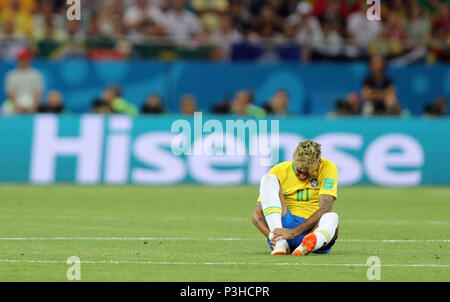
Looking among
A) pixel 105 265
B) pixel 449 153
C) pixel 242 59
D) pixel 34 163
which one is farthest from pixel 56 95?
pixel 105 265

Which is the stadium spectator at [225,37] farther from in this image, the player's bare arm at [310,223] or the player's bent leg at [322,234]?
the player's bent leg at [322,234]

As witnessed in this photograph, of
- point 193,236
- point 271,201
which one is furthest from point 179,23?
point 271,201

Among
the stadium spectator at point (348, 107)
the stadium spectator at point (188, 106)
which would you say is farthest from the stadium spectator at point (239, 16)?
the stadium spectator at point (348, 107)

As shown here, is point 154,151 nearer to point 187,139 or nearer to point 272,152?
point 187,139

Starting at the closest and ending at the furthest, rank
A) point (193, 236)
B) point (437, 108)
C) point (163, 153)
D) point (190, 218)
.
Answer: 1. point (193, 236)
2. point (190, 218)
3. point (163, 153)
4. point (437, 108)

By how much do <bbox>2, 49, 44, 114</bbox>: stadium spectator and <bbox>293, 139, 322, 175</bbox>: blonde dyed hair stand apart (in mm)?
13516

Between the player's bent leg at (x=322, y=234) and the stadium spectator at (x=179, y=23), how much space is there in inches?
588

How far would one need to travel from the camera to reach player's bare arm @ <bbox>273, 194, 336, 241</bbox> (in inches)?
451

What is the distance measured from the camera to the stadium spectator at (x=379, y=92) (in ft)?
79.4

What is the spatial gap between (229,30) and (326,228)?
49.7ft

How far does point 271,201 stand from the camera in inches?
Answer: 448

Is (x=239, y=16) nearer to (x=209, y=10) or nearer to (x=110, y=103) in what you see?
(x=209, y=10)

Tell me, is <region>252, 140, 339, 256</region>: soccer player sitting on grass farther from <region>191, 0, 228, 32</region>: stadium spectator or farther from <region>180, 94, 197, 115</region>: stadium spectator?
<region>191, 0, 228, 32</region>: stadium spectator
